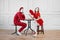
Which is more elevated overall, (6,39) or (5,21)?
(5,21)

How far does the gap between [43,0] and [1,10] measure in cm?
185

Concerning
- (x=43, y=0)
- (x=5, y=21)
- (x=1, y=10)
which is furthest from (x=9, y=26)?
(x=43, y=0)

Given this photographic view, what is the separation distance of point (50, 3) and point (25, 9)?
3.58ft

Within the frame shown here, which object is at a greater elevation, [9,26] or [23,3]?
[23,3]

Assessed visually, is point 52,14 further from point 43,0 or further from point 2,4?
point 2,4

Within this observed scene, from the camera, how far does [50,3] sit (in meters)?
7.11

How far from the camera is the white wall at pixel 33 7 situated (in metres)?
7.12

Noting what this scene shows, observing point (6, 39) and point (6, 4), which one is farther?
point (6, 4)

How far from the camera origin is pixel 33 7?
23.4 ft

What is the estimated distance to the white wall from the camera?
7125 mm

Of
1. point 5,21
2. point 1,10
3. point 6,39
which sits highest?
point 1,10

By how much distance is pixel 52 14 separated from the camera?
23.4 ft

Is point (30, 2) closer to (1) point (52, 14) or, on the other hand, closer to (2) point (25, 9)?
(2) point (25, 9)

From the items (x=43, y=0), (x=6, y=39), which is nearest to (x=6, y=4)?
(x=43, y=0)
